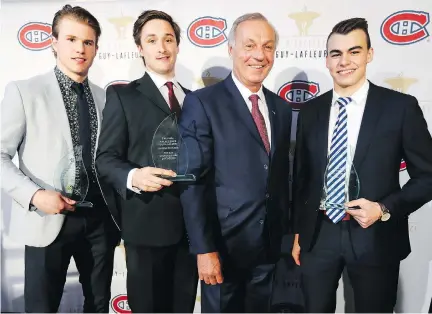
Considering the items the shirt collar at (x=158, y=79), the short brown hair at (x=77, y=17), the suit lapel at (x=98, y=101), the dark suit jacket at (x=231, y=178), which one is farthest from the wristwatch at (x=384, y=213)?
the short brown hair at (x=77, y=17)

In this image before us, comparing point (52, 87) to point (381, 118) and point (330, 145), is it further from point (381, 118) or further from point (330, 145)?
point (381, 118)

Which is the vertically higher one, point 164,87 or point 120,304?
point 164,87

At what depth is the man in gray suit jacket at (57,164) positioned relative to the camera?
176cm

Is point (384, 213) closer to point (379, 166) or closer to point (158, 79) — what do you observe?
point (379, 166)

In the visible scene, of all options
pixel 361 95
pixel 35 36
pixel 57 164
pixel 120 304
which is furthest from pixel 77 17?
pixel 120 304

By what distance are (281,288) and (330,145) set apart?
Result: 0.82 metres

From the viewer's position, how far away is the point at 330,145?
1.71 meters

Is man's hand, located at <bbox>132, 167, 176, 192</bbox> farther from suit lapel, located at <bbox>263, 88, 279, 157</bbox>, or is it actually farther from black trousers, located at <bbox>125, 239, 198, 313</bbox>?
suit lapel, located at <bbox>263, 88, 279, 157</bbox>

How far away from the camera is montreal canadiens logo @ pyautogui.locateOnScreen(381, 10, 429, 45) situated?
1.79 m

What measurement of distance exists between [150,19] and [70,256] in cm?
126

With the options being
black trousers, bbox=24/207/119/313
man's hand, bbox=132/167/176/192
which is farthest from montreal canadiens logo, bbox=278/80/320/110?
black trousers, bbox=24/207/119/313

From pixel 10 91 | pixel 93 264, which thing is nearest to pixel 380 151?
pixel 93 264

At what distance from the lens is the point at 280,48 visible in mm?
1854

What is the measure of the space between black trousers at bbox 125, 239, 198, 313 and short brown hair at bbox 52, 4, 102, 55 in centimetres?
113
